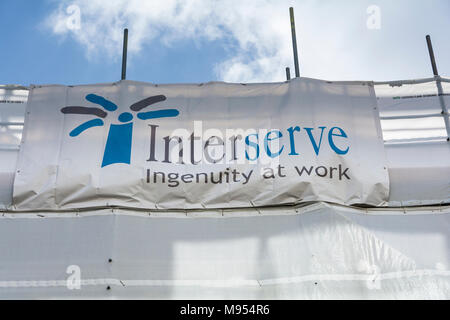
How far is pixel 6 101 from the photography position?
732cm

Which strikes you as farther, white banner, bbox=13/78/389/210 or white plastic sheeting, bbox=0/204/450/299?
white banner, bbox=13/78/389/210

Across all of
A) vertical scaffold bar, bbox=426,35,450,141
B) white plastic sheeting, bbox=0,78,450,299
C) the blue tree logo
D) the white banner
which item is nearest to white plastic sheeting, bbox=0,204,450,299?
white plastic sheeting, bbox=0,78,450,299

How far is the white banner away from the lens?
258 inches

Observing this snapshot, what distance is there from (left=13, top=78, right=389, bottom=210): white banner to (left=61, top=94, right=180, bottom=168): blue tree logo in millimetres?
13

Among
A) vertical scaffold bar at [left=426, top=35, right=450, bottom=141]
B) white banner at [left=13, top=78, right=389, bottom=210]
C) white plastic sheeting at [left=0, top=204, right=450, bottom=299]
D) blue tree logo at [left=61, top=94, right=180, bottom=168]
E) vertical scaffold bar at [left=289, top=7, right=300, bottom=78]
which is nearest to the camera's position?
white plastic sheeting at [left=0, top=204, right=450, bottom=299]

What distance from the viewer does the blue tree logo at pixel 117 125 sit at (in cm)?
676

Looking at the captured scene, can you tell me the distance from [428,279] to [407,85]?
274 cm

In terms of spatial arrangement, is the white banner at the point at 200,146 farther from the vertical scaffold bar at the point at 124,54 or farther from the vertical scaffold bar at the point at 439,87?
the vertical scaffold bar at the point at 439,87

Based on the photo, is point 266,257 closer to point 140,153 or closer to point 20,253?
point 140,153

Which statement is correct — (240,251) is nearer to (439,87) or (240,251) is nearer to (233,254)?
(233,254)

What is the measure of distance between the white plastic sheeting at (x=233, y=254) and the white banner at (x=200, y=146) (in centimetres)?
23

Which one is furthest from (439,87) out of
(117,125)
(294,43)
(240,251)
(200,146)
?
(117,125)

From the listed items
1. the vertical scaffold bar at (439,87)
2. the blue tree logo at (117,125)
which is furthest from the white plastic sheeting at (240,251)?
the vertical scaffold bar at (439,87)

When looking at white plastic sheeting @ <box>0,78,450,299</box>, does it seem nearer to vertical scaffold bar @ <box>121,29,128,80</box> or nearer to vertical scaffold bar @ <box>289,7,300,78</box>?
vertical scaffold bar @ <box>289,7,300,78</box>
